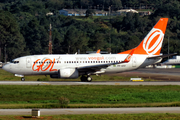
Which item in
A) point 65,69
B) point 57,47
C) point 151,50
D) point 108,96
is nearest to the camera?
point 108,96

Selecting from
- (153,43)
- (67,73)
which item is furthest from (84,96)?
(153,43)

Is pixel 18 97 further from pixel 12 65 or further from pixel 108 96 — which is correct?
pixel 12 65

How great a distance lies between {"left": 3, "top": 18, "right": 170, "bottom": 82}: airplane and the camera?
50750 millimetres

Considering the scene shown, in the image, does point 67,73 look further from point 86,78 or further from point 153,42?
point 153,42

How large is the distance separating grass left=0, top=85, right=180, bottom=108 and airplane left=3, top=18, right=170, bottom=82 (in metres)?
7.75

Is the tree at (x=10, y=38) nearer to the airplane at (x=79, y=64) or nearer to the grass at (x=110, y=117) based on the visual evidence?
the airplane at (x=79, y=64)

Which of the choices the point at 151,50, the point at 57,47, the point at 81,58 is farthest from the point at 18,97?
the point at 57,47

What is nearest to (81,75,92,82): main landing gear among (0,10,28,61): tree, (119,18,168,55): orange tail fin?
(119,18,168,55): orange tail fin

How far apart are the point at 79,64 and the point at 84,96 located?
15584mm

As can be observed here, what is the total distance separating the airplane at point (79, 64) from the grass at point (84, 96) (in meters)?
7.75

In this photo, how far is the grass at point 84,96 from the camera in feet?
106

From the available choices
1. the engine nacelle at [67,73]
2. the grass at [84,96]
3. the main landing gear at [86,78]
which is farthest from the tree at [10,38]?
the grass at [84,96]

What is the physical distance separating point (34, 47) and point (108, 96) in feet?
433

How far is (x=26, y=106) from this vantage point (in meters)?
29.8
